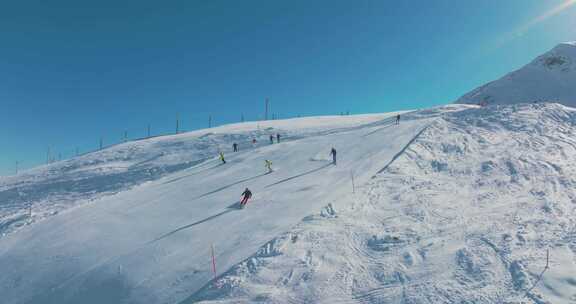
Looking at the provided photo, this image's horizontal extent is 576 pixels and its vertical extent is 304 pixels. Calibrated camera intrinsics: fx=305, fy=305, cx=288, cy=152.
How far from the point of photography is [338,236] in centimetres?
1159

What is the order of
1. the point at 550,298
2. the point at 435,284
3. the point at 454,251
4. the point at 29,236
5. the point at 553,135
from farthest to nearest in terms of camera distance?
the point at 553,135, the point at 29,236, the point at 454,251, the point at 435,284, the point at 550,298

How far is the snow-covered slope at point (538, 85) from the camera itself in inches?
2601

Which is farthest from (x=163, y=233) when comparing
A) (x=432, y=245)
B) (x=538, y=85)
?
(x=538, y=85)

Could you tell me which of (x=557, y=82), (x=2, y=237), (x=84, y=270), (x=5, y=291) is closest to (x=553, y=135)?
(x=84, y=270)

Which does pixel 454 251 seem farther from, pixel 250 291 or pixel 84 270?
pixel 84 270

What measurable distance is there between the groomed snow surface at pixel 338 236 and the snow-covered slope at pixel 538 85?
53109 mm

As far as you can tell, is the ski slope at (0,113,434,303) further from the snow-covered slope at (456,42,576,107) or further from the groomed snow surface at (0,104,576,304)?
the snow-covered slope at (456,42,576,107)

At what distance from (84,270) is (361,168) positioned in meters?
16.1

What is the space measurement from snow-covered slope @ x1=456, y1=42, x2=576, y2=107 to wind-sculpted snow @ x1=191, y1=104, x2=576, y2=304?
193 feet

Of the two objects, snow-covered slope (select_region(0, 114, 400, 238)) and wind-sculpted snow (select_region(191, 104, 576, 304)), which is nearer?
wind-sculpted snow (select_region(191, 104, 576, 304))

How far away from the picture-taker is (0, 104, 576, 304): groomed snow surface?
357 inches

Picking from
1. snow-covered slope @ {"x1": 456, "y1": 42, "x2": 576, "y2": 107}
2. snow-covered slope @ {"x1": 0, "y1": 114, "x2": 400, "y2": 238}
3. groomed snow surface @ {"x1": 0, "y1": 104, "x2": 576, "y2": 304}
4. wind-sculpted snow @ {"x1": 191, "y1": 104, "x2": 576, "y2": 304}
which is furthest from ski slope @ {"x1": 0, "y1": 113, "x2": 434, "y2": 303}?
snow-covered slope @ {"x1": 456, "y1": 42, "x2": 576, "y2": 107}

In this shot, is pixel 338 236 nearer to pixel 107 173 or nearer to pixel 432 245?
pixel 432 245

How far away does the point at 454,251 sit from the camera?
10281mm
